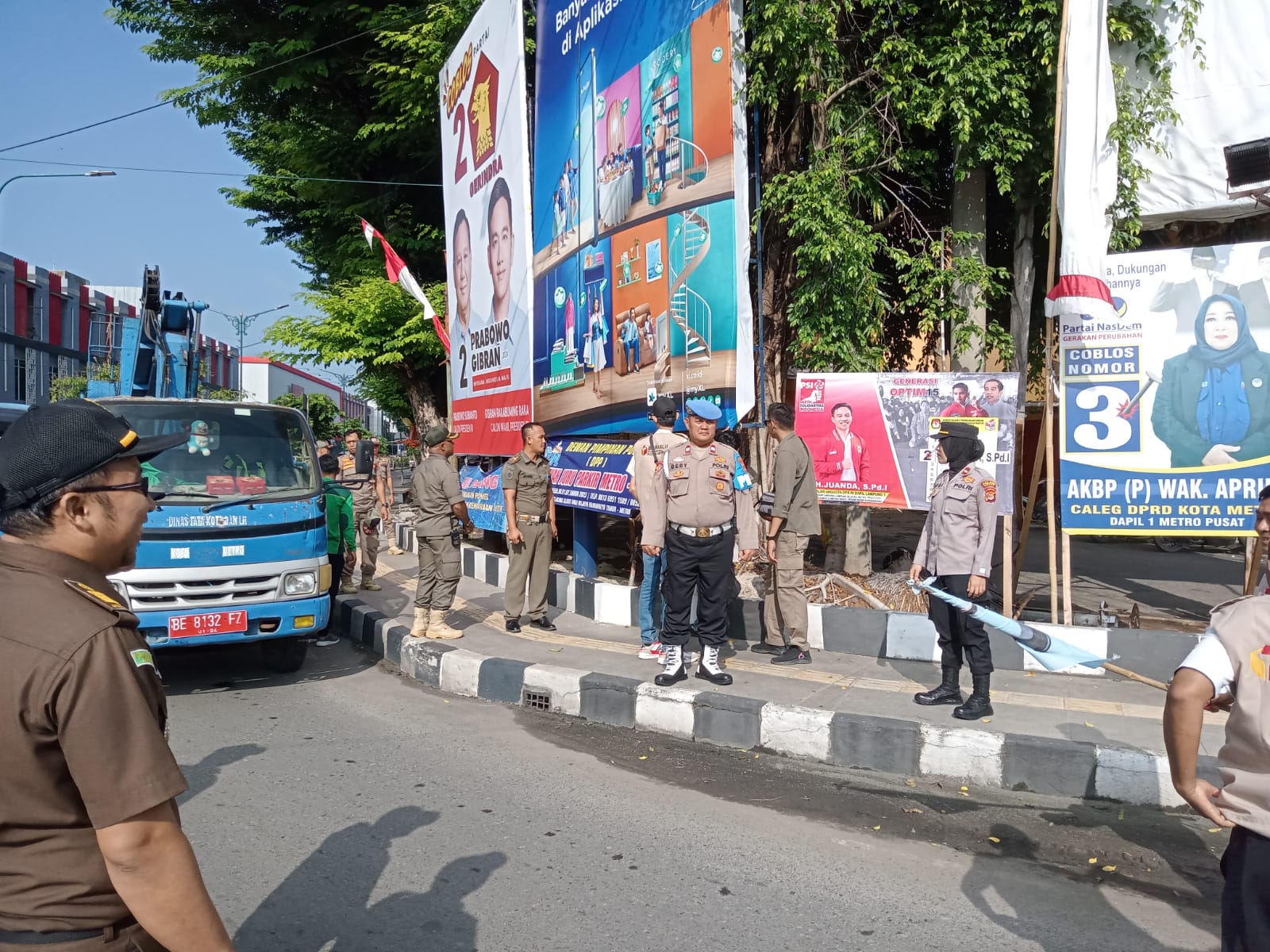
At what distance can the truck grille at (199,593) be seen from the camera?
6.02 meters

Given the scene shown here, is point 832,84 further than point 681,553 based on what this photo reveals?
Yes

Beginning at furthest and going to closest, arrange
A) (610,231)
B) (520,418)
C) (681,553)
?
(520,418) → (610,231) → (681,553)

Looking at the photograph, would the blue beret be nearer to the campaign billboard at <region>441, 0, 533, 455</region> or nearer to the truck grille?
the truck grille

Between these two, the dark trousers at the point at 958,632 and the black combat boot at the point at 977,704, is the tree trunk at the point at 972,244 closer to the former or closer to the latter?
the dark trousers at the point at 958,632

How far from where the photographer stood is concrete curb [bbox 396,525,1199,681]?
6.14 m

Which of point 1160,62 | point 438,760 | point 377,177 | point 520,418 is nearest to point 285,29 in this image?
point 377,177

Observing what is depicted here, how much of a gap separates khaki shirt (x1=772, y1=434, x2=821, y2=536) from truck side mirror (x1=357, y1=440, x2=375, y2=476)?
352 centimetres

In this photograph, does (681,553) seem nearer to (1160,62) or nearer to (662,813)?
(662,813)

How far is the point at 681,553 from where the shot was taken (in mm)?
5965

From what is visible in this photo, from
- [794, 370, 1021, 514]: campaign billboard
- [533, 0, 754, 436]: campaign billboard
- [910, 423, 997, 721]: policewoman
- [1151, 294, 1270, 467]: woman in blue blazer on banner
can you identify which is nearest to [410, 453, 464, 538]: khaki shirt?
[533, 0, 754, 436]: campaign billboard

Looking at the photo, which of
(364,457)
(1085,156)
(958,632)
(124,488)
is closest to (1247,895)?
(124,488)

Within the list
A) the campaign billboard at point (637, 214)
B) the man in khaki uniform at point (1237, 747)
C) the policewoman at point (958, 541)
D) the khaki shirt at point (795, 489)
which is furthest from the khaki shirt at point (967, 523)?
the man in khaki uniform at point (1237, 747)

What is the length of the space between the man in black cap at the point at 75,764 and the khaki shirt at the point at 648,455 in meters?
5.19

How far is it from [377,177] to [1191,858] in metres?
18.5
